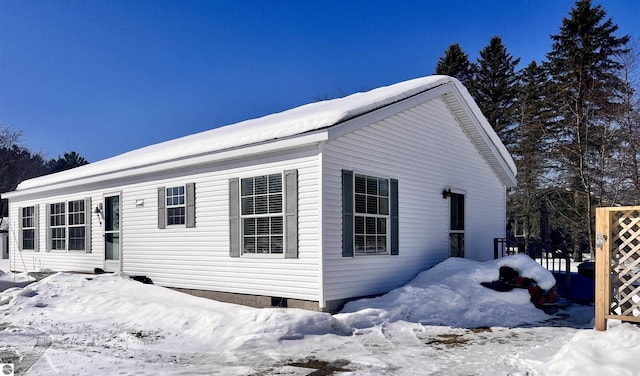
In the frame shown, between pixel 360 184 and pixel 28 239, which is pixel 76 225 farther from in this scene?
pixel 360 184

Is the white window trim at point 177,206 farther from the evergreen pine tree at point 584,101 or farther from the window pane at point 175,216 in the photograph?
the evergreen pine tree at point 584,101

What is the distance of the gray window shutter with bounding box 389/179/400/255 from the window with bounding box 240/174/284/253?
2316mm

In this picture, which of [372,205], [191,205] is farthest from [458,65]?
[191,205]

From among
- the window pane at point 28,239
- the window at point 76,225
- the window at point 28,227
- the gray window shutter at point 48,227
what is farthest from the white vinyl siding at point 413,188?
the window pane at point 28,239

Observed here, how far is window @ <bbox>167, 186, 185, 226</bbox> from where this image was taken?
10.6 metres

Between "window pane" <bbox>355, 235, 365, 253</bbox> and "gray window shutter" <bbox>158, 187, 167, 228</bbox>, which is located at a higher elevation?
"gray window shutter" <bbox>158, 187, 167, 228</bbox>

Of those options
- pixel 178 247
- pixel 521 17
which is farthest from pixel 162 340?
pixel 521 17

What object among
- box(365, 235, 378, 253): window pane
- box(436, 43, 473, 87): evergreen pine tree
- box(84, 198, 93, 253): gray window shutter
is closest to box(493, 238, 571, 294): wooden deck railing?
box(365, 235, 378, 253): window pane

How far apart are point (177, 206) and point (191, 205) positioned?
56cm

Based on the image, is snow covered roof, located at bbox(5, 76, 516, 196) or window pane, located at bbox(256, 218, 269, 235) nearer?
snow covered roof, located at bbox(5, 76, 516, 196)

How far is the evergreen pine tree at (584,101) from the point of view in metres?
22.7

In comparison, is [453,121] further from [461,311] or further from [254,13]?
[254,13]

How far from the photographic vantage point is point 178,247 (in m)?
10.6

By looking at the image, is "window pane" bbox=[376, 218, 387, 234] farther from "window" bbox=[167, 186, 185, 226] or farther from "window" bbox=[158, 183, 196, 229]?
"window" bbox=[167, 186, 185, 226]
